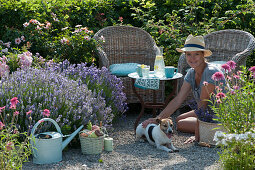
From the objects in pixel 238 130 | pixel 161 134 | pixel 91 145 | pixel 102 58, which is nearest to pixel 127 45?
pixel 102 58

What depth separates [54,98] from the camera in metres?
4.56

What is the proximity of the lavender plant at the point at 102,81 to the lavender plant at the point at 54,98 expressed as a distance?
38 centimetres

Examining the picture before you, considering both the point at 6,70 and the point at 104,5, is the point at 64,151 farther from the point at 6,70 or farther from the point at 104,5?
the point at 104,5

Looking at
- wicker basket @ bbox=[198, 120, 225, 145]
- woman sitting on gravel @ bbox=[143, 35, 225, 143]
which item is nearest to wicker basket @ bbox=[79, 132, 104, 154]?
woman sitting on gravel @ bbox=[143, 35, 225, 143]

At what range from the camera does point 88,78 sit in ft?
18.5

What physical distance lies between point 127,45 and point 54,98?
2816mm

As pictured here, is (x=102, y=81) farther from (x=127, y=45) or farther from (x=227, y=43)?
(x=227, y=43)

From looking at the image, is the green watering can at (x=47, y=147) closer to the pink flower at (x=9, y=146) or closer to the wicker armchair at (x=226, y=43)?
the pink flower at (x=9, y=146)

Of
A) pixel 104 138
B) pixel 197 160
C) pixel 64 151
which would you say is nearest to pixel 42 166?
pixel 64 151

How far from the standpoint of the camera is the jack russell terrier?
15.0 feet

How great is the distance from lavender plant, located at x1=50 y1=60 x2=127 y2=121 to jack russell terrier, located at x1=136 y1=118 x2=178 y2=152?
80 centimetres

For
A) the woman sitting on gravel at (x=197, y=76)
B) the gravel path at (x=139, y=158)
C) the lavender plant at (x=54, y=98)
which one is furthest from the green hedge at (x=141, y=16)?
the gravel path at (x=139, y=158)

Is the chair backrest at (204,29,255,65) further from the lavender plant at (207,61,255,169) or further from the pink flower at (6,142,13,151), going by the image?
the pink flower at (6,142,13,151)

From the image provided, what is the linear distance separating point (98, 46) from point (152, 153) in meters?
2.41
